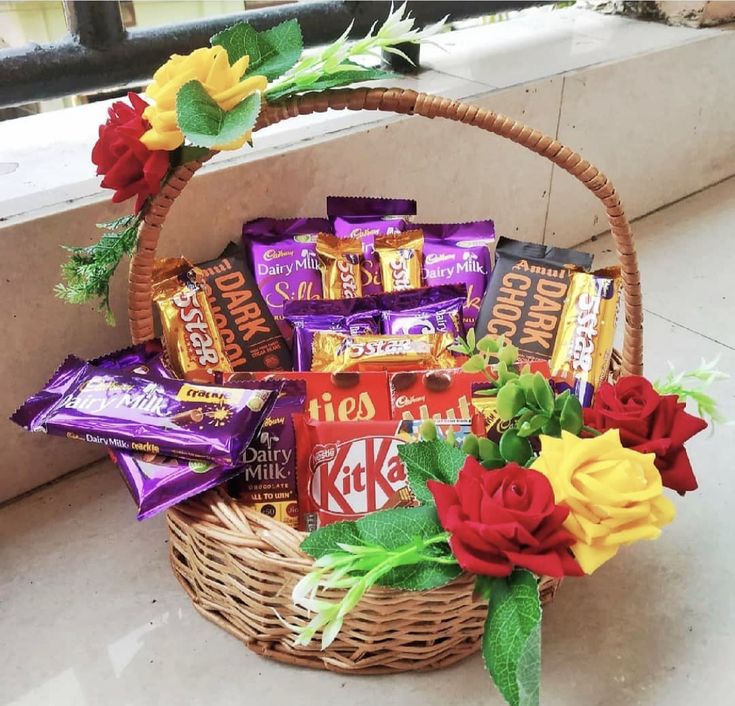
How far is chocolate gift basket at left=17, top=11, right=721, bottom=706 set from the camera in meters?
0.59

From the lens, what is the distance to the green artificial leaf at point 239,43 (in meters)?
0.74

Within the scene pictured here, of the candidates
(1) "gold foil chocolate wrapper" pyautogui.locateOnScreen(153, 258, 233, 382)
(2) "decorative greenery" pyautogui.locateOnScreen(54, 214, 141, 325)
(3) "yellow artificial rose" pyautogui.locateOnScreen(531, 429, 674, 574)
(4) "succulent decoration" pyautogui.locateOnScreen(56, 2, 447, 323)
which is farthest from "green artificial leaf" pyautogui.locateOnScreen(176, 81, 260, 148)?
(3) "yellow artificial rose" pyautogui.locateOnScreen(531, 429, 674, 574)

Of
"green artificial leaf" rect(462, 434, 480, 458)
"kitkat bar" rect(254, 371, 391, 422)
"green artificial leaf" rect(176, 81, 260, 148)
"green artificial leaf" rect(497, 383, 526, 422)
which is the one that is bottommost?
"kitkat bar" rect(254, 371, 391, 422)

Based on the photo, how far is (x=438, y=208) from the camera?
4.05 feet

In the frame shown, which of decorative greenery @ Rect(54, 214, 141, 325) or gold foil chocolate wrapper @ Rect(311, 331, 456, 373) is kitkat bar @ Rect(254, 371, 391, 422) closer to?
gold foil chocolate wrapper @ Rect(311, 331, 456, 373)

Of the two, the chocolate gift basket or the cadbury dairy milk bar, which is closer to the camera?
the chocolate gift basket

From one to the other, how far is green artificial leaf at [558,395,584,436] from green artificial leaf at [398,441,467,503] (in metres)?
0.09

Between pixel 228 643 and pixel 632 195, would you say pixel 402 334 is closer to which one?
pixel 228 643

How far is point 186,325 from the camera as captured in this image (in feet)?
2.95

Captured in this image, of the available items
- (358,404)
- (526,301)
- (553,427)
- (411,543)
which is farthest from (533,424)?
(526,301)

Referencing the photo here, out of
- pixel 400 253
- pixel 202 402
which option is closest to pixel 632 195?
pixel 400 253

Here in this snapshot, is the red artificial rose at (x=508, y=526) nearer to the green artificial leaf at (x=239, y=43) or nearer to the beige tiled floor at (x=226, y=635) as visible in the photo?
the beige tiled floor at (x=226, y=635)

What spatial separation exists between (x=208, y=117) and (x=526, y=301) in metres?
0.46

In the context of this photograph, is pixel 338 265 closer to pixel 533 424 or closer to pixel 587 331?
pixel 587 331
